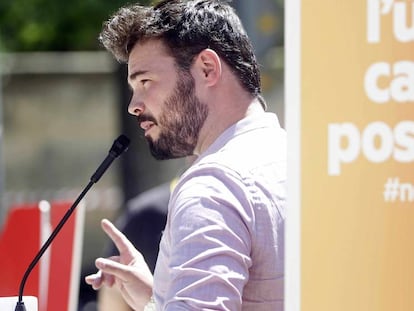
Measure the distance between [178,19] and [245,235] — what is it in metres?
0.56

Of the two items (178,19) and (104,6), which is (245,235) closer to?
(178,19)

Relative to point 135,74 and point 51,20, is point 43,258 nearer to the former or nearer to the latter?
point 135,74

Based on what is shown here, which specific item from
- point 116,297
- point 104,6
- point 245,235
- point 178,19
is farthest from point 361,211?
point 104,6

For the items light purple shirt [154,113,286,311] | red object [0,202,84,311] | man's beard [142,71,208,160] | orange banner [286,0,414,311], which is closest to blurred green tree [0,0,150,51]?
red object [0,202,84,311]

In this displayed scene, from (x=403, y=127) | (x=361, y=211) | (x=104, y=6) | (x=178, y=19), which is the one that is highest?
(x=104, y=6)

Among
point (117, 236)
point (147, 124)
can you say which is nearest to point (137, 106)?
point (147, 124)

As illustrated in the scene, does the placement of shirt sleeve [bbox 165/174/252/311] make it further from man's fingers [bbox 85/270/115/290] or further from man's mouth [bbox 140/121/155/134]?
man's fingers [bbox 85/270/115/290]

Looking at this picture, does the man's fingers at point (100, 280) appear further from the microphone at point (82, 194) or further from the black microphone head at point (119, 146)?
the black microphone head at point (119, 146)

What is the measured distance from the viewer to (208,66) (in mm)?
2408

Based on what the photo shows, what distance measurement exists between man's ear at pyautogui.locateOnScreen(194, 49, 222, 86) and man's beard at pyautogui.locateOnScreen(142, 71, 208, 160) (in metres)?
0.03

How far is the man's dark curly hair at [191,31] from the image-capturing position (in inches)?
95.3

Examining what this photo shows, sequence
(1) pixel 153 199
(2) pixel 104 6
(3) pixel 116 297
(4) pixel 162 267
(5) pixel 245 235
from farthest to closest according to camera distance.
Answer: (2) pixel 104 6 < (1) pixel 153 199 < (3) pixel 116 297 < (4) pixel 162 267 < (5) pixel 245 235

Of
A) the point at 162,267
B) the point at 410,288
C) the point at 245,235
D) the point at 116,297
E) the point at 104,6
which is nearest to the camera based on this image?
the point at 410,288

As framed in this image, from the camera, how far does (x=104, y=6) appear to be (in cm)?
1063
